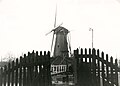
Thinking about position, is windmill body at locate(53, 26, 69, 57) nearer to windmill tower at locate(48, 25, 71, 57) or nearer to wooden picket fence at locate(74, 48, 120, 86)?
windmill tower at locate(48, 25, 71, 57)

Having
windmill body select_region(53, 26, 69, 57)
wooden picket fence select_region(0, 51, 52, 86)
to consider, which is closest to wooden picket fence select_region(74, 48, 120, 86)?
wooden picket fence select_region(0, 51, 52, 86)

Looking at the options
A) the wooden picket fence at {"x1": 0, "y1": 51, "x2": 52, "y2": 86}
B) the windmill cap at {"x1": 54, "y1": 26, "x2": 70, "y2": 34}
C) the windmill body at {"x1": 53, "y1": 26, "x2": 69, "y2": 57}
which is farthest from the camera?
the windmill cap at {"x1": 54, "y1": 26, "x2": 70, "y2": 34}

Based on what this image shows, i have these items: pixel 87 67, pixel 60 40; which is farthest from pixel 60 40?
pixel 87 67

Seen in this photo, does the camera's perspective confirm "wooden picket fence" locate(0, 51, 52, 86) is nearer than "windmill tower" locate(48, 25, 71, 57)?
Yes

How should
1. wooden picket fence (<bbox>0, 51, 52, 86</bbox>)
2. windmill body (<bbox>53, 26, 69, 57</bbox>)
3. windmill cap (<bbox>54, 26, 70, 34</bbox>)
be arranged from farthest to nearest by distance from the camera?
windmill cap (<bbox>54, 26, 70, 34</bbox>)
windmill body (<bbox>53, 26, 69, 57</bbox>)
wooden picket fence (<bbox>0, 51, 52, 86</bbox>)

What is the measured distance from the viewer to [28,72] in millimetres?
5582

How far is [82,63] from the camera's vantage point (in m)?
5.89

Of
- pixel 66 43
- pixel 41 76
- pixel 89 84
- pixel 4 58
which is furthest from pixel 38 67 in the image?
pixel 4 58

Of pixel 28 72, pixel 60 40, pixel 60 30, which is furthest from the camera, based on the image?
pixel 60 30

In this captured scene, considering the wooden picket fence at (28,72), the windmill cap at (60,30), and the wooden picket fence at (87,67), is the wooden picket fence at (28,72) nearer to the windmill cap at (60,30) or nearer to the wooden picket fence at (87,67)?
the wooden picket fence at (87,67)

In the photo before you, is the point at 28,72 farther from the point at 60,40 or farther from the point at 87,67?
the point at 60,40

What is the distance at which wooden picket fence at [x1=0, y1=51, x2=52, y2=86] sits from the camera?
5.52 m

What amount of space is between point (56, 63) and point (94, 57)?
21083mm

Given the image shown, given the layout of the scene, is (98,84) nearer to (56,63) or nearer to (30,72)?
(30,72)
